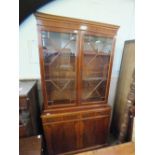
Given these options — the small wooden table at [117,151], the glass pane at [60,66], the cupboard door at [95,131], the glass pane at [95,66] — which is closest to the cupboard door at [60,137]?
the cupboard door at [95,131]

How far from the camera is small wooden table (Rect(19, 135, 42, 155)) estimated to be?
117 cm

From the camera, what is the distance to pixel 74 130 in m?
1.76

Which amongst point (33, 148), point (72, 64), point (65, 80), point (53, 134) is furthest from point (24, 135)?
point (72, 64)

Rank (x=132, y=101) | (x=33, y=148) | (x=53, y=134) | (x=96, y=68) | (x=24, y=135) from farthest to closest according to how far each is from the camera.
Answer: (x=96, y=68)
(x=53, y=134)
(x=132, y=101)
(x=24, y=135)
(x=33, y=148)

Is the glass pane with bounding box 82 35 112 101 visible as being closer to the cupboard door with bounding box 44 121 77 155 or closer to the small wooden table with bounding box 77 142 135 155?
the cupboard door with bounding box 44 121 77 155

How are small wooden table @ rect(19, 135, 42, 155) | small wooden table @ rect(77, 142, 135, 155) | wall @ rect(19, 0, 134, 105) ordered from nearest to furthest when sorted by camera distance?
1. small wooden table @ rect(77, 142, 135, 155)
2. small wooden table @ rect(19, 135, 42, 155)
3. wall @ rect(19, 0, 134, 105)

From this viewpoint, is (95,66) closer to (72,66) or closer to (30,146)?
(72,66)

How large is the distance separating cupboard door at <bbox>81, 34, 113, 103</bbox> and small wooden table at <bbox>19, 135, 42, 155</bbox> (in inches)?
30.4

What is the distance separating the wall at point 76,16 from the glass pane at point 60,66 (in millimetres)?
383

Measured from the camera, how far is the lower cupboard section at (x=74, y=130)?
1.66 metres

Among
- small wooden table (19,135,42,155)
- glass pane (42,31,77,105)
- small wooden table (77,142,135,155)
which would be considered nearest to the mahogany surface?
glass pane (42,31,77,105)

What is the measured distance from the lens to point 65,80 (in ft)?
5.60
